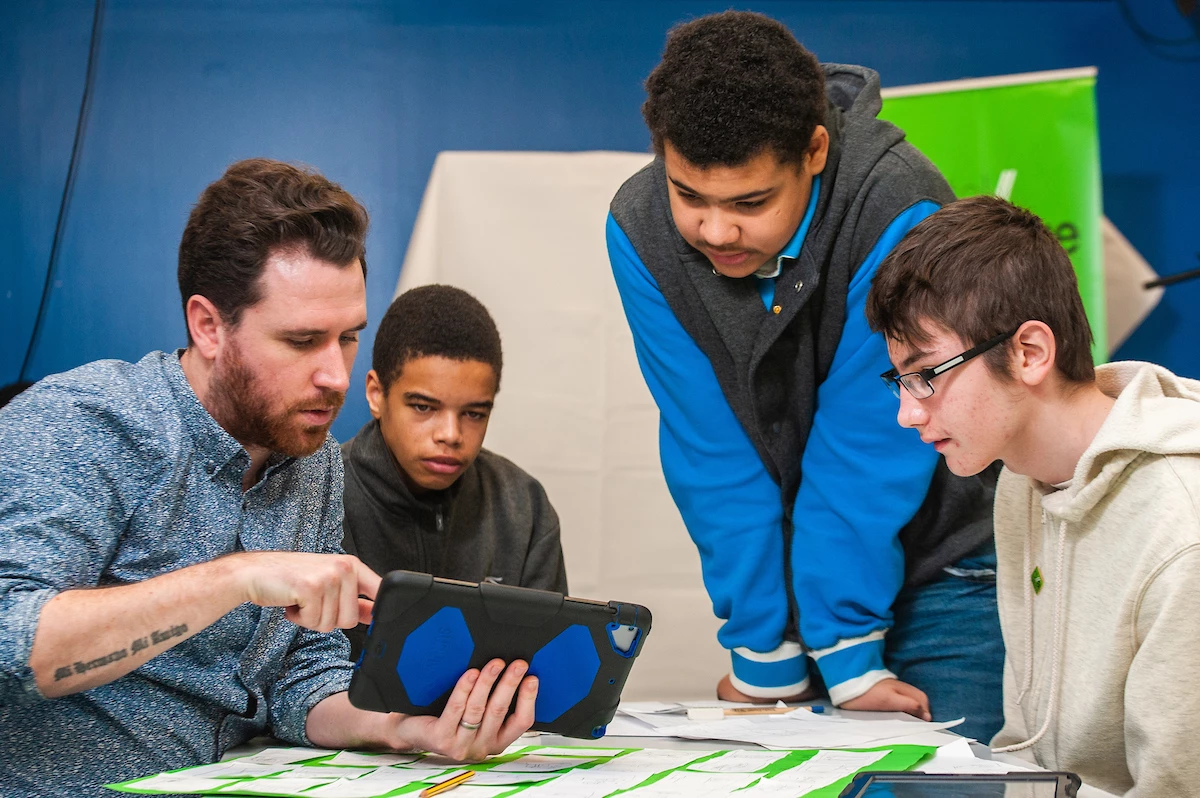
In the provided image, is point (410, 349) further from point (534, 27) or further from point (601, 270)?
point (534, 27)

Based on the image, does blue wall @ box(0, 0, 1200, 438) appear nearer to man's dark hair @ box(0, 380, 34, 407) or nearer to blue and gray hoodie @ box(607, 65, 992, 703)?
man's dark hair @ box(0, 380, 34, 407)

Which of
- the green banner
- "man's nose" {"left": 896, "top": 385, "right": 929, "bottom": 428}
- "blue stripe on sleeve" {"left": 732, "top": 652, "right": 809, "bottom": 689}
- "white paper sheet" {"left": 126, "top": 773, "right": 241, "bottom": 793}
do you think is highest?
A: the green banner

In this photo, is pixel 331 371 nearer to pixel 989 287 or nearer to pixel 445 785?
pixel 445 785

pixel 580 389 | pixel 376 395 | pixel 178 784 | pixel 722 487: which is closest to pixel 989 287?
pixel 722 487

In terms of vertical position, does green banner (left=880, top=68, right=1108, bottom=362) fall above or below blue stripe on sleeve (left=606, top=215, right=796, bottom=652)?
above

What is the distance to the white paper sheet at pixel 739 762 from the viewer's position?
114 cm

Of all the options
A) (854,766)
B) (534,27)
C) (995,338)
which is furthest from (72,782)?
(534,27)

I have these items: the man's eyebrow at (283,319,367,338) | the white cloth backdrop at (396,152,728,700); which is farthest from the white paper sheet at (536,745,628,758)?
the white cloth backdrop at (396,152,728,700)

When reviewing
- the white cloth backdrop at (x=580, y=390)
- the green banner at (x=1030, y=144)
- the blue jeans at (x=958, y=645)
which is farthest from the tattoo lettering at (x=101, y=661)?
the green banner at (x=1030, y=144)

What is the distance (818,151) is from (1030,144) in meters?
1.53

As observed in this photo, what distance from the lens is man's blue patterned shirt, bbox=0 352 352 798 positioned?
1104 millimetres

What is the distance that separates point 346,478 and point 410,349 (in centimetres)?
29

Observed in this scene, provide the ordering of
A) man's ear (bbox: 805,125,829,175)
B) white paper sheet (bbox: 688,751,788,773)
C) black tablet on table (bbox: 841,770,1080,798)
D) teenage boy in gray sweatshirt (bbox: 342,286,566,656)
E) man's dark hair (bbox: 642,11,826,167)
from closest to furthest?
black tablet on table (bbox: 841,770,1080,798) < white paper sheet (bbox: 688,751,788,773) < man's dark hair (bbox: 642,11,826,167) < man's ear (bbox: 805,125,829,175) < teenage boy in gray sweatshirt (bbox: 342,286,566,656)

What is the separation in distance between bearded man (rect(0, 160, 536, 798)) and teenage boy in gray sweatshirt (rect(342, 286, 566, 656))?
535 millimetres
